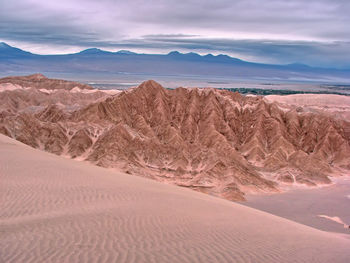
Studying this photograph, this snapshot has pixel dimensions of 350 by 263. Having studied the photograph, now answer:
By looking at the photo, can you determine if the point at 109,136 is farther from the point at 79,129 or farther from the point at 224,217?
the point at 224,217

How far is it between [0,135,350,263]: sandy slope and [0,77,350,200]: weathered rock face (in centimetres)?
2895

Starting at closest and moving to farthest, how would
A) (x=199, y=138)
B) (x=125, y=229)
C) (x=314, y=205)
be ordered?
1. (x=125, y=229)
2. (x=314, y=205)
3. (x=199, y=138)

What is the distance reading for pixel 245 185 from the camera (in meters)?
52.0

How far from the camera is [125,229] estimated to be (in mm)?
13109

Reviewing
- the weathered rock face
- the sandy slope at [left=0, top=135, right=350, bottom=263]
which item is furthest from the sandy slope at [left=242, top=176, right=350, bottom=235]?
the sandy slope at [left=0, top=135, right=350, bottom=263]

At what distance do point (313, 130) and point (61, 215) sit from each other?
229ft

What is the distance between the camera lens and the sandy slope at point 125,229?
10609mm

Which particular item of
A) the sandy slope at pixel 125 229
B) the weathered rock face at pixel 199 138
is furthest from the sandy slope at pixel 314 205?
the sandy slope at pixel 125 229

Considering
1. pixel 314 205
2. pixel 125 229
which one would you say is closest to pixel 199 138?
pixel 314 205

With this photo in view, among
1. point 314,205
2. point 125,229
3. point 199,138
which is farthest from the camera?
point 199,138

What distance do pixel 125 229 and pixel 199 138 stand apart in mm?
61230

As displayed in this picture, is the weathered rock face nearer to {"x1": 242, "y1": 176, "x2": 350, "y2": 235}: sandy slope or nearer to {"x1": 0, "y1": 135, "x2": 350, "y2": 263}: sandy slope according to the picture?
{"x1": 242, "y1": 176, "x2": 350, "y2": 235}: sandy slope

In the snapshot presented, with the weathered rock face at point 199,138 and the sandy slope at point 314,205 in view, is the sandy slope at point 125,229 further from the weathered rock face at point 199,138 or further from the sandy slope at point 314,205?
the weathered rock face at point 199,138

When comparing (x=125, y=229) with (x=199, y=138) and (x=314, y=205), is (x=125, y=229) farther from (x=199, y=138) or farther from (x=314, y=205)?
(x=199, y=138)
